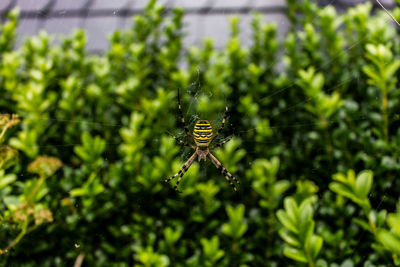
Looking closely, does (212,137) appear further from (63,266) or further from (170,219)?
(63,266)

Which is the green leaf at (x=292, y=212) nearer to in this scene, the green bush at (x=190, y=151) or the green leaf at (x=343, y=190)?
the green leaf at (x=343, y=190)

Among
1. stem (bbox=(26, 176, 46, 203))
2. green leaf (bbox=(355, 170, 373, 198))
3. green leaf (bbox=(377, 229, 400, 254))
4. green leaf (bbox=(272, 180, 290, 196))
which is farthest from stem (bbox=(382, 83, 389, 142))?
stem (bbox=(26, 176, 46, 203))

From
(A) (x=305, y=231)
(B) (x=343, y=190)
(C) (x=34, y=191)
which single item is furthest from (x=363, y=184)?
(C) (x=34, y=191)

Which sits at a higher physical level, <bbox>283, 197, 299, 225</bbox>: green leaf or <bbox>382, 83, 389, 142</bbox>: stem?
<bbox>382, 83, 389, 142</bbox>: stem

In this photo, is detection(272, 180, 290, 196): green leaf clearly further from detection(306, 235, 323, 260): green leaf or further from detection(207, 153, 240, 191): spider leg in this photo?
detection(306, 235, 323, 260): green leaf

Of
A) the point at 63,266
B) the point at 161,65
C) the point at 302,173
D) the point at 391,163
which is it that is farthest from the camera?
the point at 161,65

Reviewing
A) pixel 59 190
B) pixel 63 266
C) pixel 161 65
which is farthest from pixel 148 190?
pixel 161 65
